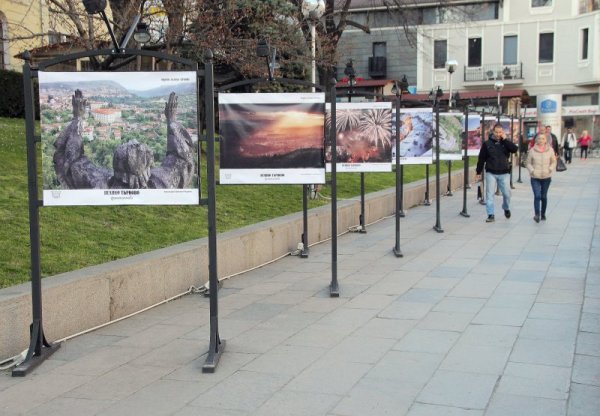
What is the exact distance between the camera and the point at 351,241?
11523 millimetres

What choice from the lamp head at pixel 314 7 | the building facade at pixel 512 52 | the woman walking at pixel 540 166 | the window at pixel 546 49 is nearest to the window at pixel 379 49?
the building facade at pixel 512 52

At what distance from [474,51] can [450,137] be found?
130 ft

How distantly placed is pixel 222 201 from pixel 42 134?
6204mm

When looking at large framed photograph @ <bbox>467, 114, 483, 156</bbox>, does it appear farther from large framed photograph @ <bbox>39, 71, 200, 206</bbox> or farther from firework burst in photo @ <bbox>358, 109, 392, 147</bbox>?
large framed photograph @ <bbox>39, 71, 200, 206</bbox>

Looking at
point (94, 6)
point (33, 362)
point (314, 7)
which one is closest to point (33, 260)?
point (33, 362)

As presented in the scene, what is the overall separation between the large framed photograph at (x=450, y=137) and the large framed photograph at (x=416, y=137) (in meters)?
2.66

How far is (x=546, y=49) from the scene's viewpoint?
165 feet

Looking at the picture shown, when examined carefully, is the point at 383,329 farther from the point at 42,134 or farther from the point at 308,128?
the point at 42,134

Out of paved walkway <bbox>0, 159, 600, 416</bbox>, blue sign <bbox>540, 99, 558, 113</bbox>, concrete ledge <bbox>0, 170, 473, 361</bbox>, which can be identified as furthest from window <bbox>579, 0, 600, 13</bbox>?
concrete ledge <bbox>0, 170, 473, 361</bbox>

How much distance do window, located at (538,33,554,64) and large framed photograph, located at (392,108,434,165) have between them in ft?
137

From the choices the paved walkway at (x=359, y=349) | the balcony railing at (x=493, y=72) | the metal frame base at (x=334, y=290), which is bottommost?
the paved walkway at (x=359, y=349)

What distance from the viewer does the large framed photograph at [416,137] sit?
476 inches

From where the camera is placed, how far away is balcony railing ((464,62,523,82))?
1989 inches

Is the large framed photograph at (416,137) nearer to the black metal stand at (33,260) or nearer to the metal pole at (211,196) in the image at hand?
the metal pole at (211,196)
